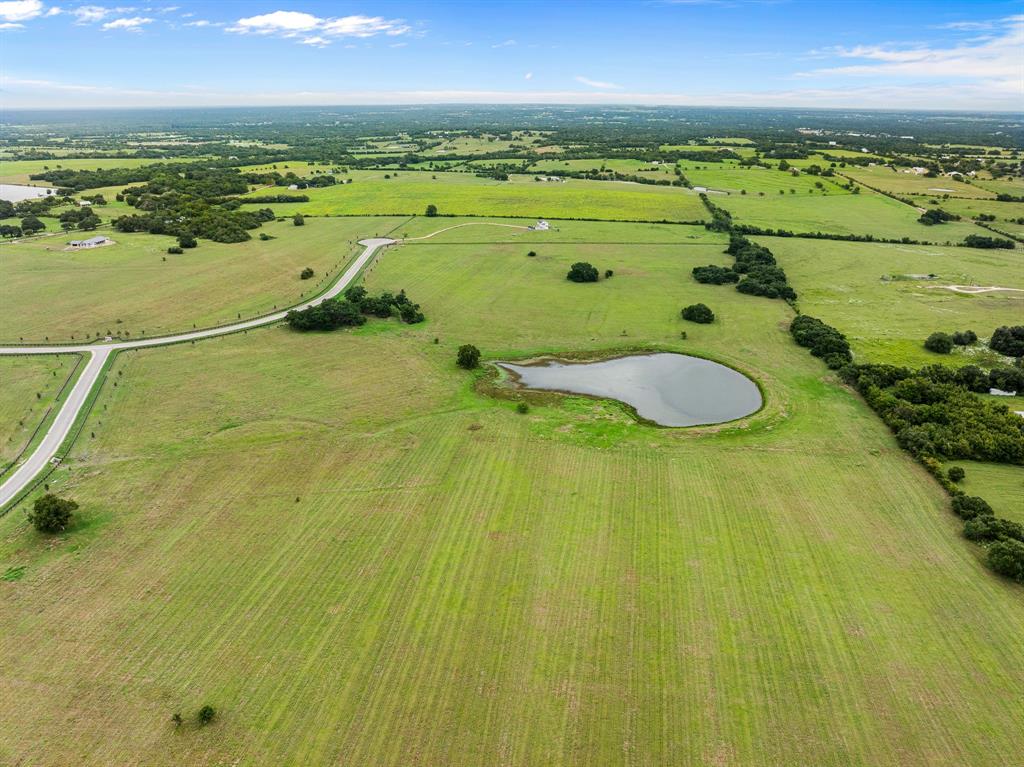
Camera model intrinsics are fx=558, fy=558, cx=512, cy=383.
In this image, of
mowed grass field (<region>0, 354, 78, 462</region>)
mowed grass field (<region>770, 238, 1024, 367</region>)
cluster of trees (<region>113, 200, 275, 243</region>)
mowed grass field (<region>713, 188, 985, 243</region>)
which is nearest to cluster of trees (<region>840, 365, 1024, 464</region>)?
mowed grass field (<region>770, 238, 1024, 367</region>)

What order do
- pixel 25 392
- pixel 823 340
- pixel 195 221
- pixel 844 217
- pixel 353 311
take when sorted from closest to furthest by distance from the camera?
pixel 25 392
pixel 823 340
pixel 353 311
pixel 195 221
pixel 844 217

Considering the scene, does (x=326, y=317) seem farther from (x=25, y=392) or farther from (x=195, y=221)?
(x=195, y=221)

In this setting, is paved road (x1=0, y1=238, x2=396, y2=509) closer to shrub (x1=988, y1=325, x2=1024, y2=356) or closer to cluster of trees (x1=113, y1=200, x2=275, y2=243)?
cluster of trees (x1=113, y1=200, x2=275, y2=243)

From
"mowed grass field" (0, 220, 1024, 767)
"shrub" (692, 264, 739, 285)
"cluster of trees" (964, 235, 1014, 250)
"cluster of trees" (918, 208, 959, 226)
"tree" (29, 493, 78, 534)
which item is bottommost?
"mowed grass field" (0, 220, 1024, 767)

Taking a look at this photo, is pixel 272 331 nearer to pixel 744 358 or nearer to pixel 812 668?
pixel 744 358

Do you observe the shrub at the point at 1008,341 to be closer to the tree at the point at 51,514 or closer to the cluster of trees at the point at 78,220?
the tree at the point at 51,514

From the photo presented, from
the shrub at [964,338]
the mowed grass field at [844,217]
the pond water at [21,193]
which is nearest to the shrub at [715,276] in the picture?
the shrub at [964,338]

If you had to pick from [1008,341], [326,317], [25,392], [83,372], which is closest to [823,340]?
[1008,341]
